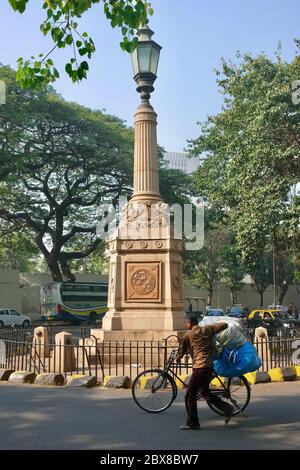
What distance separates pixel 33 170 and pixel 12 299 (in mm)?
14631

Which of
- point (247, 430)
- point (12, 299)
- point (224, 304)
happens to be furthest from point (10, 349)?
point (224, 304)

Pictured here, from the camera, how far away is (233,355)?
738 cm

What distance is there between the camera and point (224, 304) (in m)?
58.6

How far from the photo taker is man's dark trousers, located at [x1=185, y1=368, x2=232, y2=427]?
21.8 feet

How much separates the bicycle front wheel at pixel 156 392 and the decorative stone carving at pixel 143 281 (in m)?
6.15

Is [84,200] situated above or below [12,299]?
above

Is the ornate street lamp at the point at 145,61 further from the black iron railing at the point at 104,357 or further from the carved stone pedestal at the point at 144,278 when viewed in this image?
the black iron railing at the point at 104,357

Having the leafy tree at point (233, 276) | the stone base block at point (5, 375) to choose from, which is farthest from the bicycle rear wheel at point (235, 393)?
the leafy tree at point (233, 276)

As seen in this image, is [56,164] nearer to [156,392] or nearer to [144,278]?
[144,278]

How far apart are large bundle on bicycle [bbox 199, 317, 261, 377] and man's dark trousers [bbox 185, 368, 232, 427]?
436mm

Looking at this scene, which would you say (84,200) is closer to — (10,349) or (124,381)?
(10,349)

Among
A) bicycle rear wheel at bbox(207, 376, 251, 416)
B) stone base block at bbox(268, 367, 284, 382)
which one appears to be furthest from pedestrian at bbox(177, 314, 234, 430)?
stone base block at bbox(268, 367, 284, 382)

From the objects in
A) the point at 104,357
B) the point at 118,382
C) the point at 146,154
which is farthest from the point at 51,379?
the point at 146,154

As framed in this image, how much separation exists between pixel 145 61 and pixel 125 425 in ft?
37.5
